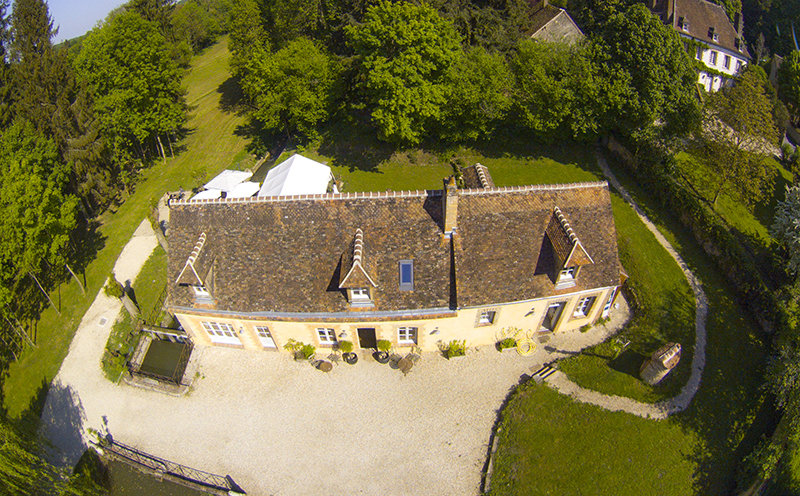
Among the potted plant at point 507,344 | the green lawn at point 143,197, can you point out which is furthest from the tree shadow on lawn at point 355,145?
the potted plant at point 507,344

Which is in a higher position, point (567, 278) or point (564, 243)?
point (564, 243)

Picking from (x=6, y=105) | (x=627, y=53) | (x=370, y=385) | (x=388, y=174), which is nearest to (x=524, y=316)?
(x=370, y=385)

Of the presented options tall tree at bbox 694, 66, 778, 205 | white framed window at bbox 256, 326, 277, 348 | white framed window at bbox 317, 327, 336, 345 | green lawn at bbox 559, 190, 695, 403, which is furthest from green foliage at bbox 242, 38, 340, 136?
tall tree at bbox 694, 66, 778, 205

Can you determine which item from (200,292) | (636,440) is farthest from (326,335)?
(636,440)

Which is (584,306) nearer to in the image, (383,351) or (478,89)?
(383,351)

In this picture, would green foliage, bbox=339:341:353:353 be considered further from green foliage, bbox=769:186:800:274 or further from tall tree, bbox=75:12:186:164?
tall tree, bbox=75:12:186:164

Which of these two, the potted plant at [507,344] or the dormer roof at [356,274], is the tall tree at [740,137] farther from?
the dormer roof at [356,274]

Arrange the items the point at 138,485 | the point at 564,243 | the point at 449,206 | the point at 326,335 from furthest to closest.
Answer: the point at 326,335
the point at 449,206
the point at 564,243
the point at 138,485
